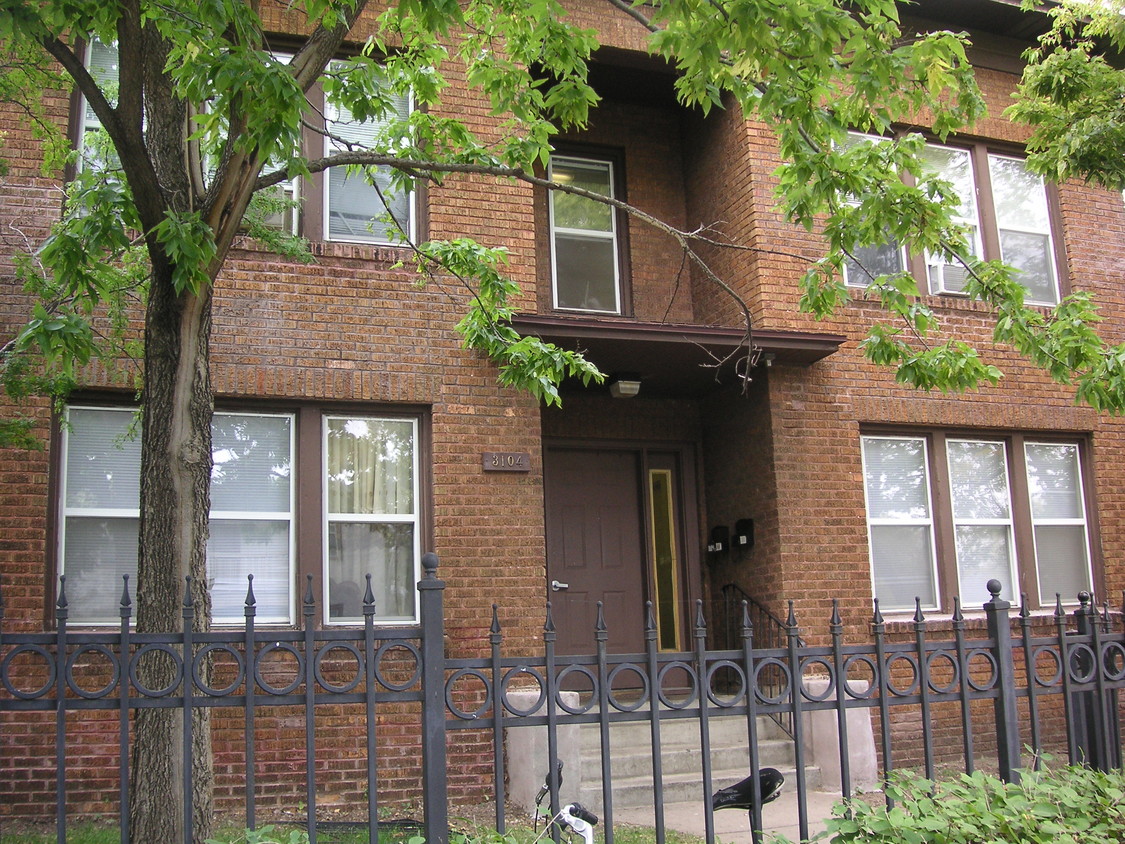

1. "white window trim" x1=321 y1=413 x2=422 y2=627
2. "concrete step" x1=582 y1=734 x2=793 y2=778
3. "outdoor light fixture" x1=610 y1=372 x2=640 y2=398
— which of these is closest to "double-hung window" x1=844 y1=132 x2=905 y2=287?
"outdoor light fixture" x1=610 y1=372 x2=640 y2=398

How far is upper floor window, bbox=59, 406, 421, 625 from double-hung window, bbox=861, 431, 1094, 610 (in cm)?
450

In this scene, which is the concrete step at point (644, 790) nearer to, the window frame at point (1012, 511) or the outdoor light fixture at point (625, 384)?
the window frame at point (1012, 511)

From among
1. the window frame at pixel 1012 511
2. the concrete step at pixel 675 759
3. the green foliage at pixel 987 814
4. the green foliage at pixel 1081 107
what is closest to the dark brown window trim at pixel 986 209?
the window frame at pixel 1012 511

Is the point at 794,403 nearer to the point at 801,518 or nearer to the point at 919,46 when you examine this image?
the point at 801,518

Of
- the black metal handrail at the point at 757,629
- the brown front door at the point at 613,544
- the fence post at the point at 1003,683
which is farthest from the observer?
the brown front door at the point at 613,544

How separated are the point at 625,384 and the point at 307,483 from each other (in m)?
3.05

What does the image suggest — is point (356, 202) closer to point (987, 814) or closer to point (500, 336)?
point (500, 336)

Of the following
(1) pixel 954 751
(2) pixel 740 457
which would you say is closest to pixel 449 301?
(2) pixel 740 457

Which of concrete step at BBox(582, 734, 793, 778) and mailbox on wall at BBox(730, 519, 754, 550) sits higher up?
mailbox on wall at BBox(730, 519, 754, 550)

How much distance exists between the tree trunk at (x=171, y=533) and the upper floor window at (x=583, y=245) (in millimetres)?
5930

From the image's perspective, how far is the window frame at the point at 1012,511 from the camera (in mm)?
10125

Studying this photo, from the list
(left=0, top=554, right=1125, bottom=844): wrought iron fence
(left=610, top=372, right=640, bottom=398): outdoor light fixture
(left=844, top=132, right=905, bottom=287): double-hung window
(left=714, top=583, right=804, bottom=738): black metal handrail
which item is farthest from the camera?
(left=844, top=132, right=905, bottom=287): double-hung window

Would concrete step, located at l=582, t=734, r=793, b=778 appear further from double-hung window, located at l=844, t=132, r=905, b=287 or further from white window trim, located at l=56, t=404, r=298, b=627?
double-hung window, located at l=844, t=132, r=905, b=287

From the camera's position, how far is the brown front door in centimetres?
1007
